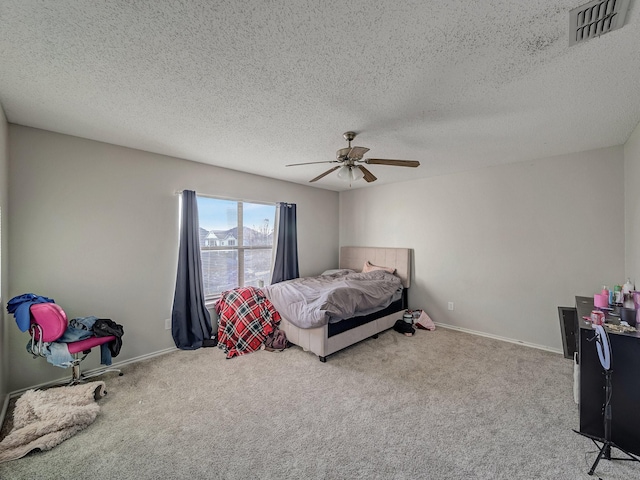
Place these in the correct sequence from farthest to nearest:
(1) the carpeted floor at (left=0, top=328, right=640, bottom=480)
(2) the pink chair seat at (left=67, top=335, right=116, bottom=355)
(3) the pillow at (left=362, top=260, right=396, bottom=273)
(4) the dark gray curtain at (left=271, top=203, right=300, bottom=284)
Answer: (3) the pillow at (left=362, top=260, right=396, bottom=273) → (4) the dark gray curtain at (left=271, top=203, right=300, bottom=284) → (2) the pink chair seat at (left=67, top=335, right=116, bottom=355) → (1) the carpeted floor at (left=0, top=328, right=640, bottom=480)

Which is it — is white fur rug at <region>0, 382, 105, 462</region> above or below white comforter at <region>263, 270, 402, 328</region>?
below

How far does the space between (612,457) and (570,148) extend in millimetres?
3009

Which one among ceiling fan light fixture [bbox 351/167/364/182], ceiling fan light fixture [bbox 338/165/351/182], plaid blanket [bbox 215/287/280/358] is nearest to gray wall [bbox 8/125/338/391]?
plaid blanket [bbox 215/287/280/358]

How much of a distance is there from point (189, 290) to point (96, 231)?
1.20 m

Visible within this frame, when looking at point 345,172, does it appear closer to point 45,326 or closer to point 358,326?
point 358,326

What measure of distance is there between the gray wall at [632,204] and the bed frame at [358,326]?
8.27 feet

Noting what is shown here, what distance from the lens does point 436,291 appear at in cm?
441

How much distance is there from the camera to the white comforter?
10.2 feet

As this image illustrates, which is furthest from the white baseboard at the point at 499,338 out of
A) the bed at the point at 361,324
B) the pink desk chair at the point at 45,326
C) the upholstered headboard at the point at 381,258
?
the pink desk chair at the point at 45,326

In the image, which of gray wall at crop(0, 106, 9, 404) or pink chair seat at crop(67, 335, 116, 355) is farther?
pink chair seat at crop(67, 335, 116, 355)

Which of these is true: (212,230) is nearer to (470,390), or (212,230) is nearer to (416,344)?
(416,344)

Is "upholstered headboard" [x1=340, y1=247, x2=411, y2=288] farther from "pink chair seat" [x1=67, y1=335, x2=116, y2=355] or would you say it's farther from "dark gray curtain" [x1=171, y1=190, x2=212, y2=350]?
"pink chair seat" [x1=67, y1=335, x2=116, y2=355]

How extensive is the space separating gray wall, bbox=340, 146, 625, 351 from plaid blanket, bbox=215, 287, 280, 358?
100 inches

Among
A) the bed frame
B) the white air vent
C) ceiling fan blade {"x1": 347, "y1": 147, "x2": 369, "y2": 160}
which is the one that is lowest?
the bed frame
